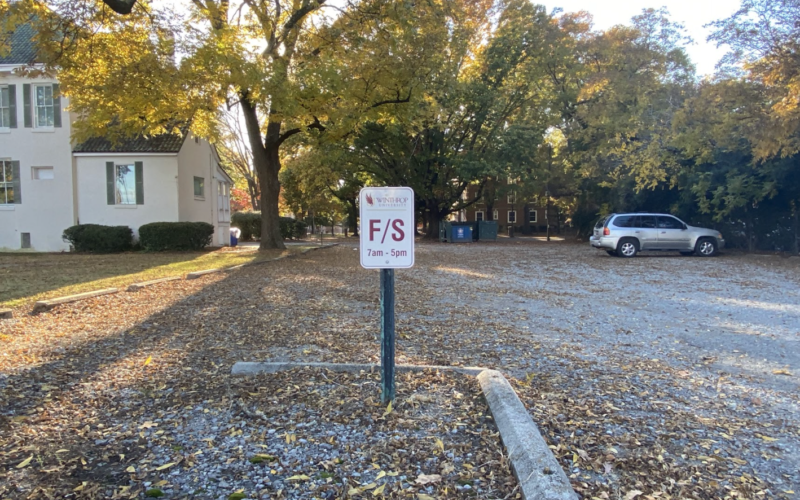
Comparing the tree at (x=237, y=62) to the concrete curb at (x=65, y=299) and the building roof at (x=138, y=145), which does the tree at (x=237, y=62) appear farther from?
the concrete curb at (x=65, y=299)

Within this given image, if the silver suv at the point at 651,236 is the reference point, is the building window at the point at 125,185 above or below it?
above

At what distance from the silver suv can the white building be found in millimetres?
16354

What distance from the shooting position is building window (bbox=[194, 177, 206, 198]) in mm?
22219

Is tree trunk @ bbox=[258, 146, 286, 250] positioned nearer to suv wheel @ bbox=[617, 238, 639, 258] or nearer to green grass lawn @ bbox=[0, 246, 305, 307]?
green grass lawn @ bbox=[0, 246, 305, 307]

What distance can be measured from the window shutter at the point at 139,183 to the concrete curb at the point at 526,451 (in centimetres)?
1981

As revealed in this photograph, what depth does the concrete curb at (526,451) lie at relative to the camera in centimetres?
242

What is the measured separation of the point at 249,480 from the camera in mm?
2658

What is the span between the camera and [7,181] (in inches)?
773

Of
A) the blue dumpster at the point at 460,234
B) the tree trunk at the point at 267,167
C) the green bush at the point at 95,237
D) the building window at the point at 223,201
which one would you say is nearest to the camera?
the tree trunk at the point at 267,167

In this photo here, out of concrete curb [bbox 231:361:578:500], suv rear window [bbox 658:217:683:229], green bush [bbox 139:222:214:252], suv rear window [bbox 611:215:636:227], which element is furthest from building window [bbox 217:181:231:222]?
concrete curb [bbox 231:361:578:500]

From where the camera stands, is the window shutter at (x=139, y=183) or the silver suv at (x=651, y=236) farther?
the window shutter at (x=139, y=183)

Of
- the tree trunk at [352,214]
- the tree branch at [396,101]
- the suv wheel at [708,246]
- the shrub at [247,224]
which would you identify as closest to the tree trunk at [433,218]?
the shrub at [247,224]

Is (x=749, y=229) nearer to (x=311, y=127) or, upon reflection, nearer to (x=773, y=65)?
(x=773, y=65)

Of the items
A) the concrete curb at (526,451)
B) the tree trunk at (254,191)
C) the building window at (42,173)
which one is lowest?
the concrete curb at (526,451)
